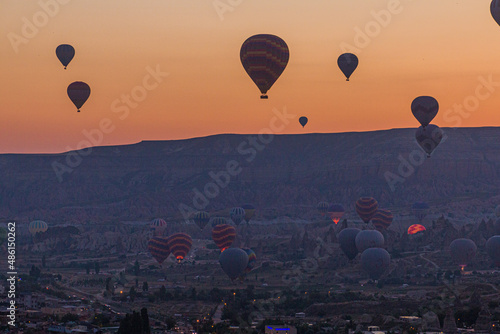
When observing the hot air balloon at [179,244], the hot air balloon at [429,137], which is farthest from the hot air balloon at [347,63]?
the hot air balloon at [179,244]

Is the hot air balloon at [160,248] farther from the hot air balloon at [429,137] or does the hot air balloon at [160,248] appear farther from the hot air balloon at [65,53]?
the hot air balloon at [429,137]

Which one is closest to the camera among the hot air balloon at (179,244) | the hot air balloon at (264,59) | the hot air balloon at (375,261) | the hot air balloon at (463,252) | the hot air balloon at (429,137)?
the hot air balloon at (264,59)

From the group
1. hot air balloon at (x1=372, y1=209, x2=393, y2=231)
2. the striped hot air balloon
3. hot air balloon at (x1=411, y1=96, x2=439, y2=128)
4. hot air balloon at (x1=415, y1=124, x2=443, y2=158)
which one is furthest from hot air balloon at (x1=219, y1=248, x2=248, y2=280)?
hot air balloon at (x1=372, y1=209, x2=393, y2=231)

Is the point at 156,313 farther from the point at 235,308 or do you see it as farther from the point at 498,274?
the point at 498,274

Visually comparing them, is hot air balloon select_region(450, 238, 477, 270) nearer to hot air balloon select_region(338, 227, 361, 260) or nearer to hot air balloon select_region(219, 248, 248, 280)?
hot air balloon select_region(338, 227, 361, 260)

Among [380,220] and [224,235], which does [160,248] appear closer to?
[224,235]

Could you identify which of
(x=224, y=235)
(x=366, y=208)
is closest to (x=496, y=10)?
(x=224, y=235)

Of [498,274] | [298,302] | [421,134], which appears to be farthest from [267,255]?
[298,302]

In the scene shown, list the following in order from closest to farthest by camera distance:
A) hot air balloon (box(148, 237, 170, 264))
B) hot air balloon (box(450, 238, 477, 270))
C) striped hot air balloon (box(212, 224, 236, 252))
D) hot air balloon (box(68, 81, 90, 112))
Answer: hot air balloon (box(68, 81, 90, 112)) < hot air balloon (box(450, 238, 477, 270)) < hot air balloon (box(148, 237, 170, 264)) < striped hot air balloon (box(212, 224, 236, 252))
